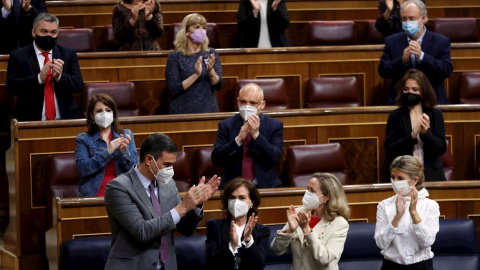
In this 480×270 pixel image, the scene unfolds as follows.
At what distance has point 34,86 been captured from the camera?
3443 mm

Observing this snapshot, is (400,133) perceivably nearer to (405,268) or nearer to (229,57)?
(405,268)

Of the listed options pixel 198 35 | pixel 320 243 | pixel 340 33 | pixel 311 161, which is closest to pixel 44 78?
pixel 198 35

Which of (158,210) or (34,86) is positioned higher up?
(34,86)

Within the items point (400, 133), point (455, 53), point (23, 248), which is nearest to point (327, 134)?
point (400, 133)

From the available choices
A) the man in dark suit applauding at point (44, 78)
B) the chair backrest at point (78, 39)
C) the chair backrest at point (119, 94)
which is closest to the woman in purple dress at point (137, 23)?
the chair backrest at point (78, 39)

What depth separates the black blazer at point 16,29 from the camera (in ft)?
13.0

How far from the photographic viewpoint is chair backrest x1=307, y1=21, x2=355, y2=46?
4.50 m

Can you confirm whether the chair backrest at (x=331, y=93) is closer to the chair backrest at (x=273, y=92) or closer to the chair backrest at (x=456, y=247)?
the chair backrest at (x=273, y=92)

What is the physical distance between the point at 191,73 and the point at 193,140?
1.11 feet

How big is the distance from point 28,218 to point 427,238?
146cm

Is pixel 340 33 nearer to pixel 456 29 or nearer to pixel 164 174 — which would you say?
pixel 456 29

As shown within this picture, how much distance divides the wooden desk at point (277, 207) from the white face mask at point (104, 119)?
1.08ft

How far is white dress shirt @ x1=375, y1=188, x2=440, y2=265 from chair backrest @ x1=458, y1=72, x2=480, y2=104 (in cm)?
145

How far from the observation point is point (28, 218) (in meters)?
3.21
